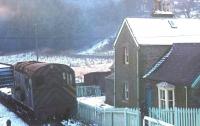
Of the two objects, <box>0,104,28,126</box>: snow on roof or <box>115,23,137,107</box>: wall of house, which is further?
<box>115,23,137,107</box>: wall of house

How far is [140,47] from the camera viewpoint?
2447 cm

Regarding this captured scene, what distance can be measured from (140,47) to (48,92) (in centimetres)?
631

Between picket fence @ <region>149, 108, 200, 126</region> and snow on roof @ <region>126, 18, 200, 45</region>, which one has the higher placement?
snow on roof @ <region>126, 18, 200, 45</region>

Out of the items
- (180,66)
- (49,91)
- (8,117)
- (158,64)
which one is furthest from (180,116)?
(8,117)

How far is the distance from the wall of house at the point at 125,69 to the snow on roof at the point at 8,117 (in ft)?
23.4

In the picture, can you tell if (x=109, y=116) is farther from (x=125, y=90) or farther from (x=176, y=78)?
(x=125, y=90)

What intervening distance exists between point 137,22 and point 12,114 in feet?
35.3

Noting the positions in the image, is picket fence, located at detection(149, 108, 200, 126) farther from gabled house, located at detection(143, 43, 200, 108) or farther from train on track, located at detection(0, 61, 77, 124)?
train on track, located at detection(0, 61, 77, 124)

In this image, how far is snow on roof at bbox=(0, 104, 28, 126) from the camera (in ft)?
76.2

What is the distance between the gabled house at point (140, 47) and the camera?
24797 millimetres

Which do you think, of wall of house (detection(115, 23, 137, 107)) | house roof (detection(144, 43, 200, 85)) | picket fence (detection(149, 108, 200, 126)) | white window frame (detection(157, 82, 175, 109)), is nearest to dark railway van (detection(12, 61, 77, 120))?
wall of house (detection(115, 23, 137, 107))

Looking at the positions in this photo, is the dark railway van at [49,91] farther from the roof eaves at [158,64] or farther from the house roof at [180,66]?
the house roof at [180,66]

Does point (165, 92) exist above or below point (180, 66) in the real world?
below

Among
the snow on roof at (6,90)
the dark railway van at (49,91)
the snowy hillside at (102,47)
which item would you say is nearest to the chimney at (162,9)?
the dark railway van at (49,91)
